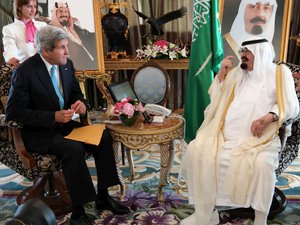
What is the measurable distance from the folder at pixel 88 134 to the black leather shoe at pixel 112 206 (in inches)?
21.2

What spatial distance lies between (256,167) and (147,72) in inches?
60.0

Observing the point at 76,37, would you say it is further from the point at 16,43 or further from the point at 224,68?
the point at 224,68

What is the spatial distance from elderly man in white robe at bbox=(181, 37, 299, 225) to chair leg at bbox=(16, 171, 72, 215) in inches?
39.5

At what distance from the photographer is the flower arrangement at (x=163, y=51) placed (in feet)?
13.5

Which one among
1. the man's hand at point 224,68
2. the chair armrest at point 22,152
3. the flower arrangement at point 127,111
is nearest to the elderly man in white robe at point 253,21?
the man's hand at point 224,68

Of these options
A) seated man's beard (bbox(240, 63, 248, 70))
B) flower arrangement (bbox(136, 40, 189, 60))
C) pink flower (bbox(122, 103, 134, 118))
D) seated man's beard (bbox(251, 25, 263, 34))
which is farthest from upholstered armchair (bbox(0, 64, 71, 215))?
seated man's beard (bbox(251, 25, 263, 34))

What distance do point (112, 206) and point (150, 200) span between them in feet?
1.14

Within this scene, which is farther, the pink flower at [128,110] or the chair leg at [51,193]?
the chair leg at [51,193]

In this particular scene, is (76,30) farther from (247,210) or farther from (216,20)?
(247,210)

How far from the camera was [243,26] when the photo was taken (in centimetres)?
368

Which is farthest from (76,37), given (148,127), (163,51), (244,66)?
(244,66)

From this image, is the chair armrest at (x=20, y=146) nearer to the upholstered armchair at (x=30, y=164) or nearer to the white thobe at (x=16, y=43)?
the upholstered armchair at (x=30, y=164)

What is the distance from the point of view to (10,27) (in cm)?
335

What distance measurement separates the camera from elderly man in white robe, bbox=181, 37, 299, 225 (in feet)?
7.01
